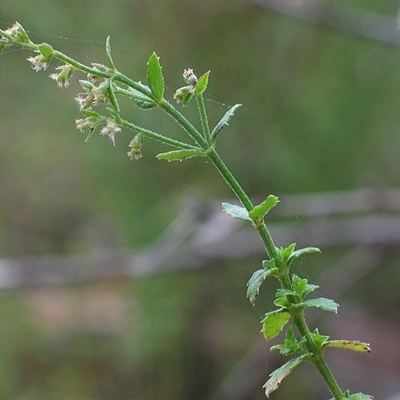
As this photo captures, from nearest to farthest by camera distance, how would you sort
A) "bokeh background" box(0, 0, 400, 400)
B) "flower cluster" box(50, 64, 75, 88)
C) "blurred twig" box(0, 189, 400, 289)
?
"flower cluster" box(50, 64, 75, 88) → "blurred twig" box(0, 189, 400, 289) → "bokeh background" box(0, 0, 400, 400)

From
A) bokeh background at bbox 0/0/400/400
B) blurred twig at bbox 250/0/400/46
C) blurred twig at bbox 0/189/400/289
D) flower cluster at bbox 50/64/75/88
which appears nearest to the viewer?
flower cluster at bbox 50/64/75/88

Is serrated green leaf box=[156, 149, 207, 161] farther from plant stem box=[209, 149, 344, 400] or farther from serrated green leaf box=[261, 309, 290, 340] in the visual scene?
serrated green leaf box=[261, 309, 290, 340]

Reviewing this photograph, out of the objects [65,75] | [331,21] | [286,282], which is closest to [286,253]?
[286,282]

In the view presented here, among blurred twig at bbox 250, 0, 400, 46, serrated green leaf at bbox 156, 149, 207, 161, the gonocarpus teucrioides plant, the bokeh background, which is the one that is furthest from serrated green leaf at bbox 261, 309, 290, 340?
the bokeh background

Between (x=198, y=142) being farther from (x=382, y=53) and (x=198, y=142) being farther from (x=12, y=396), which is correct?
(x=382, y=53)

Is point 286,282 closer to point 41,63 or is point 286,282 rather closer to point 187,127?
point 187,127

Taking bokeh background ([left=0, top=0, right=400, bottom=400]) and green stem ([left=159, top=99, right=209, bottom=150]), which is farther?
bokeh background ([left=0, top=0, right=400, bottom=400])

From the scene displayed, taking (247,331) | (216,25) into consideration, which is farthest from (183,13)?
(247,331)

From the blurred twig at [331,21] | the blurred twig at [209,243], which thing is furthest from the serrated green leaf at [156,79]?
the blurred twig at [331,21]
